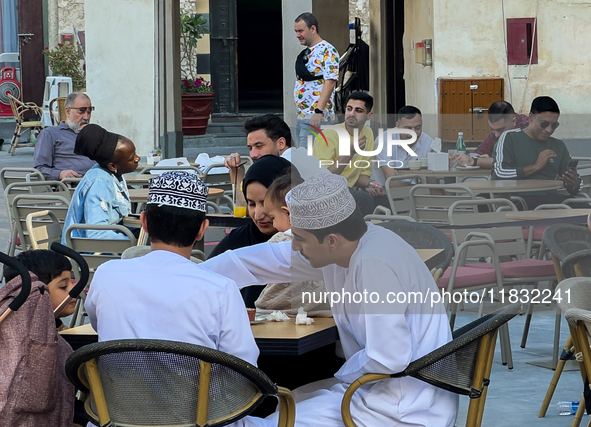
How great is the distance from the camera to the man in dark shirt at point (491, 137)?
22.3ft

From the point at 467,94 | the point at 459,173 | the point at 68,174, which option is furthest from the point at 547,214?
the point at 467,94

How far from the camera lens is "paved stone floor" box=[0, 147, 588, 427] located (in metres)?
4.43

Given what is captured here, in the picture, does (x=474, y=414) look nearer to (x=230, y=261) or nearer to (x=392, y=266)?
(x=392, y=266)

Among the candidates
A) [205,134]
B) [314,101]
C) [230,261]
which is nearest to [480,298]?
[230,261]

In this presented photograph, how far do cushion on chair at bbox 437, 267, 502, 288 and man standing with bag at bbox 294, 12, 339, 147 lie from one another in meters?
3.94

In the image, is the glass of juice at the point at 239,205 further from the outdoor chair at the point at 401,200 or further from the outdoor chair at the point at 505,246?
the outdoor chair at the point at 505,246

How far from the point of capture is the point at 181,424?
2660 mm

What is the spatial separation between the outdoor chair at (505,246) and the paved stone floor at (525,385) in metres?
0.22

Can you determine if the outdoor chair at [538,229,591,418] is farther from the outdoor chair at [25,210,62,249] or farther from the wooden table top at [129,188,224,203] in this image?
the wooden table top at [129,188,224,203]

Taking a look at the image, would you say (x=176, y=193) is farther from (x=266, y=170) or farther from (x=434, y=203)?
(x=434, y=203)

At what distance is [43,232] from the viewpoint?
5.56 m

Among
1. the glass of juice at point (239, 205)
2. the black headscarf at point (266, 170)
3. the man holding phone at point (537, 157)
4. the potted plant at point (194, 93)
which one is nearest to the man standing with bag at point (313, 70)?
the man holding phone at point (537, 157)

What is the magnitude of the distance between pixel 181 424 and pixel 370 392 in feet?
1.99

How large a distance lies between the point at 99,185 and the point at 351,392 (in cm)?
297
